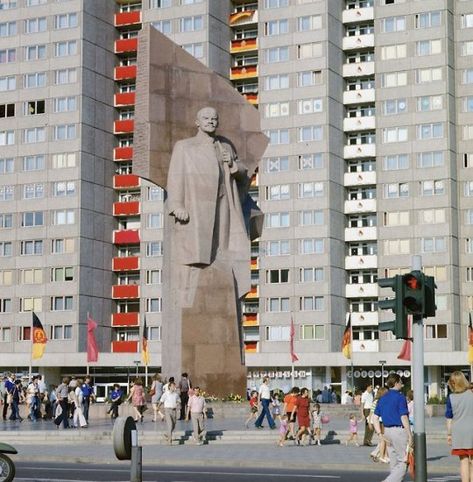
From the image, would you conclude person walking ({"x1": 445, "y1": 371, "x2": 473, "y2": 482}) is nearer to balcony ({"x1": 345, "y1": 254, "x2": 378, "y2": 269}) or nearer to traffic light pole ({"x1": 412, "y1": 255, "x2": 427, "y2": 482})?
traffic light pole ({"x1": 412, "y1": 255, "x2": 427, "y2": 482})

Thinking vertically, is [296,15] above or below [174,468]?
above

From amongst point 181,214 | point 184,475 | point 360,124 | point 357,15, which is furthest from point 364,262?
point 184,475

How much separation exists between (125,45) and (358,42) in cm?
2022

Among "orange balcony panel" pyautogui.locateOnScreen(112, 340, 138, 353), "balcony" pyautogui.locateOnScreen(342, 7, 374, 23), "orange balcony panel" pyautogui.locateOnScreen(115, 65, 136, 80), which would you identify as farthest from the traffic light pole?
"orange balcony panel" pyautogui.locateOnScreen(115, 65, 136, 80)

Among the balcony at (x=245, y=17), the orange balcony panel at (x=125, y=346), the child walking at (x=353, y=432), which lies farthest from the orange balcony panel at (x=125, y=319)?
the child walking at (x=353, y=432)

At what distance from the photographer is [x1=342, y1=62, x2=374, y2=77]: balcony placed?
312 feet

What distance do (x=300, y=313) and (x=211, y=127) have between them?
4815cm

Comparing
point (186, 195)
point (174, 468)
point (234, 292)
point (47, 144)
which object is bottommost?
point (174, 468)

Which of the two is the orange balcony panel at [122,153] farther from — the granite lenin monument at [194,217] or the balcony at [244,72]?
the granite lenin monument at [194,217]

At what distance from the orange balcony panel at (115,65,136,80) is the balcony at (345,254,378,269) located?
24846mm

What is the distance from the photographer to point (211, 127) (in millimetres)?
44875

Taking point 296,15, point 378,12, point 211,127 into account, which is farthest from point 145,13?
point 211,127

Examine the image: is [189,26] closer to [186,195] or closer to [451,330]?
[451,330]

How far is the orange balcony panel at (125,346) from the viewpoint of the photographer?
95.8 m
